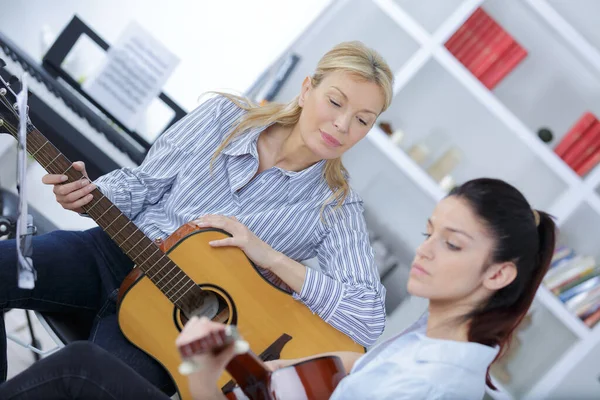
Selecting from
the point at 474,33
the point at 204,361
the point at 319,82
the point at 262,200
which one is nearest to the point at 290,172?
the point at 262,200

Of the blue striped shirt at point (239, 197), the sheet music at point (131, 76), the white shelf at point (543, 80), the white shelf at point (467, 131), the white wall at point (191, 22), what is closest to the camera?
the blue striped shirt at point (239, 197)

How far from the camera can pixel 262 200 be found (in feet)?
5.59

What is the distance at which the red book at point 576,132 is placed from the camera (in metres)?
2.65

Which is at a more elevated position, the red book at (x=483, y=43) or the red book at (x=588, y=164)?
the red book at (x=483, y=43)

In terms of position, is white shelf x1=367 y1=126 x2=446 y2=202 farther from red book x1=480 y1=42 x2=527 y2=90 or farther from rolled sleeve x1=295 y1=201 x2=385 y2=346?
rolled sleeve x1=295 y1=201 x2=385 y2=346

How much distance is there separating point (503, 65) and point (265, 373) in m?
2.13

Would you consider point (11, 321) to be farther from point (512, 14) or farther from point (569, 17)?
point (569, 17)

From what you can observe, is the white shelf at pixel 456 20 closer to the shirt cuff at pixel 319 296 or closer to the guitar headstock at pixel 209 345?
the shirt cuff at pixel 319 296

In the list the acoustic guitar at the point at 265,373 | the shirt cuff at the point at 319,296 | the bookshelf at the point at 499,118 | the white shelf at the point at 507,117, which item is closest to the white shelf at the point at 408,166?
the bookshelf at the point at 499,118

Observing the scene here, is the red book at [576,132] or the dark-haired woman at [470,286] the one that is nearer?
the dark-haired woman at [470,286]

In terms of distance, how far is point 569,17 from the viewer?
2852 mm

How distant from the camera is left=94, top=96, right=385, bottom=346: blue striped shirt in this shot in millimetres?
1652

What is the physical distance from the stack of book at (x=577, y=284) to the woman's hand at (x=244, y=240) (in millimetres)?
1568

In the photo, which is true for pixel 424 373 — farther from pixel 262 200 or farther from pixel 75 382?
pixel 262 200
